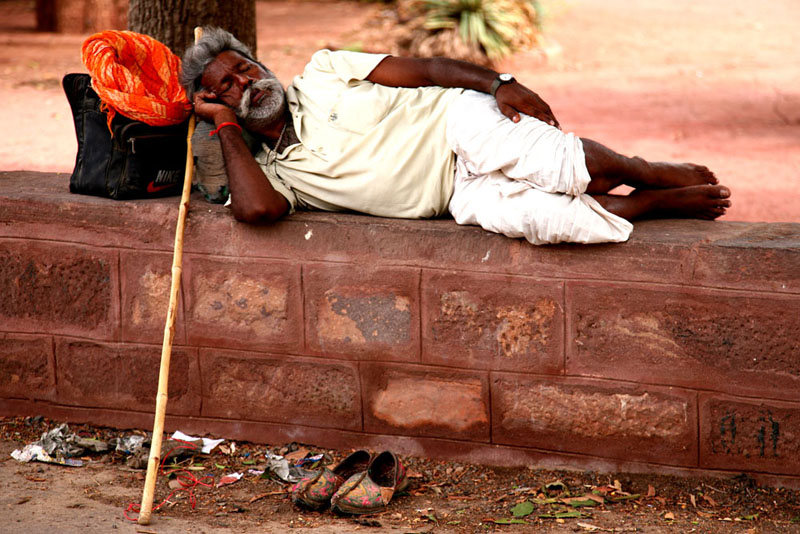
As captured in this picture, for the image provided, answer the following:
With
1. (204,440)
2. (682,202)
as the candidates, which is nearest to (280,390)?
(204,440)

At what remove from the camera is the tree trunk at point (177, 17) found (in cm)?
474

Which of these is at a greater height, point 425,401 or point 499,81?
point 499,81

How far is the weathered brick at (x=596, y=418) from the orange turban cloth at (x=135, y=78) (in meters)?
1.70

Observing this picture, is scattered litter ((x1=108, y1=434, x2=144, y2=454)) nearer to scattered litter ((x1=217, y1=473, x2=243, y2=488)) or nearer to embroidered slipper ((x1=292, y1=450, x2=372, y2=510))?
scattered litter ((x1=217, y1=473, x2=243, y2=488))

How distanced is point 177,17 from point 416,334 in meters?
2.31

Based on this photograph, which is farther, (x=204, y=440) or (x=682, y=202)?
(x=204, y=440)

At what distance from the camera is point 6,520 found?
3.19 m

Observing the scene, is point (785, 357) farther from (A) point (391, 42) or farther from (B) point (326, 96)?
(A) point (391, 42)

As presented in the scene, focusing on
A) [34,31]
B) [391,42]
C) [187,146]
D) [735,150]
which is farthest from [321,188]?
[34,31]

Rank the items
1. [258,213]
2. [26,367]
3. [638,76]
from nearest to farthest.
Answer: [258,213] → [26,367] → [638,76]

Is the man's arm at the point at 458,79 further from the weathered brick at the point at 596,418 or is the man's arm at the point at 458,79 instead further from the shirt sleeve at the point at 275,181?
the weathered brick at the point at 596,418

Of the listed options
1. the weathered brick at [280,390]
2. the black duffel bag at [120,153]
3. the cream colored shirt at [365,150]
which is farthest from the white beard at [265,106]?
the weathered brick at [280,390]

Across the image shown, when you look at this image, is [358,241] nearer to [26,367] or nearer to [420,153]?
[420,153]

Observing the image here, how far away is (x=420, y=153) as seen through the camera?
361 centimetres
